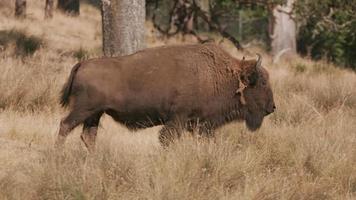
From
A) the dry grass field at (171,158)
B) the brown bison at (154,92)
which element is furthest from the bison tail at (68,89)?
the dry grass field at (171,158)

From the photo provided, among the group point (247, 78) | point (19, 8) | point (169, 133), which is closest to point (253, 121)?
point (247, 78)

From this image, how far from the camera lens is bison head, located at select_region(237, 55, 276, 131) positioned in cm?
804

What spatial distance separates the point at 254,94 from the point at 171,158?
2.37 m

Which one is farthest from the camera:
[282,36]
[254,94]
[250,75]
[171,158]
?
[282,36]

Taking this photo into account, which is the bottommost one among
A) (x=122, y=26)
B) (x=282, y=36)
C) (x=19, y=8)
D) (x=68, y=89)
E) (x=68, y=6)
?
(x=282, y=36)

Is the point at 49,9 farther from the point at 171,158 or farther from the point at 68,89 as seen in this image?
the point at 171,158

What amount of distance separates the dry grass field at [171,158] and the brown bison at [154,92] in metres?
0.26

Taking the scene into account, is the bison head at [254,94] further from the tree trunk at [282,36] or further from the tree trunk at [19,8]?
the tree trunk at [19,8]

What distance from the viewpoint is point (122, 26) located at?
32.1ft

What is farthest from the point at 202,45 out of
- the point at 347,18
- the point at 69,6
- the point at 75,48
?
the point at 69,6

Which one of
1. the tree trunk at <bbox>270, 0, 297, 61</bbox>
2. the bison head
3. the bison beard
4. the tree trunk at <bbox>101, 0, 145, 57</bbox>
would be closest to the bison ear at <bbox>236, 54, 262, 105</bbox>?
the bison head

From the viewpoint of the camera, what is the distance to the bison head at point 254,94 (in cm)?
804

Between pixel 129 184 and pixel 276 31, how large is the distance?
15987 mm

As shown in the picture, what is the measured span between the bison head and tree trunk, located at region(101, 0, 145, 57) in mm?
2276
